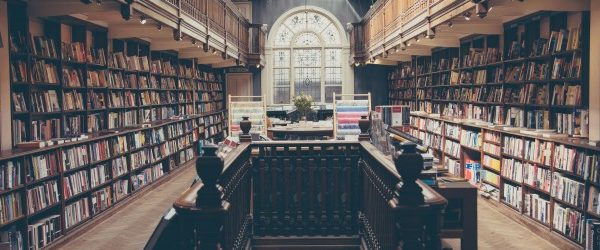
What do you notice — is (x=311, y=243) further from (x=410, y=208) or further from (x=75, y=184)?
(x=75, y=184)

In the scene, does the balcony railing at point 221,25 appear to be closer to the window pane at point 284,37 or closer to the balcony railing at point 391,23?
the window pane at point 284,37

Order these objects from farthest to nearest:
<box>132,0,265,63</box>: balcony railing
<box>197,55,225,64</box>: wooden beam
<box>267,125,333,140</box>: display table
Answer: <box>197,55,225,64</box>: wooden beam → <box>267,125,333,140</box>: display table → <box>132,0,265,63</box>: balcony railing

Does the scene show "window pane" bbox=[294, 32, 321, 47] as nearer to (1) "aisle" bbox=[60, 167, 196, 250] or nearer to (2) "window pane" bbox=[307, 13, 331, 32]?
(2) "window pane" bbox=[307, 13, 331, 32]

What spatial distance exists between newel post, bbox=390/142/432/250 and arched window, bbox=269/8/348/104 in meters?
15.6

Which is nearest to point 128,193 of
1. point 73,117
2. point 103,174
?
point 103,174

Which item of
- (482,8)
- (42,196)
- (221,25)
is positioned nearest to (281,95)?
(221,25)

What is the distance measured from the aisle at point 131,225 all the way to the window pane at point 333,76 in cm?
996

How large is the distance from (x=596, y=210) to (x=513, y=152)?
6.58ft

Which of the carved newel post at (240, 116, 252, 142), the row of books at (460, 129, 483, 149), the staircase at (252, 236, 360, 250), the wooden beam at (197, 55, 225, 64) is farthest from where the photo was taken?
the wooden beam at (197, 55, 225, 64)

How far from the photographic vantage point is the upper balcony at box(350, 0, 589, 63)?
20.2 feet

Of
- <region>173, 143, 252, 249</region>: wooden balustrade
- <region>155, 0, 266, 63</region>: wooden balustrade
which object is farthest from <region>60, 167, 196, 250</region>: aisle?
<region>173, 143, 252, 249</region>: wooden balustrade

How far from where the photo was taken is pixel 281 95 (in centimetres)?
1866

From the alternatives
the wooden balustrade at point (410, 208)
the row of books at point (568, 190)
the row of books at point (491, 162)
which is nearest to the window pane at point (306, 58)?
the row of books at point (491, 162)

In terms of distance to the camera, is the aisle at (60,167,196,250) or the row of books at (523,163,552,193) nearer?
the aisle at (60,167,196,250)
